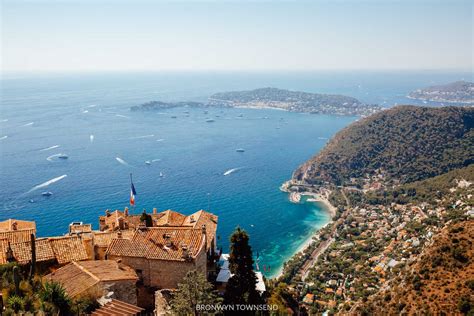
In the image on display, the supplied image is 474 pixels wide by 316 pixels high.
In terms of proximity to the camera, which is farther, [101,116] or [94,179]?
[101,116]

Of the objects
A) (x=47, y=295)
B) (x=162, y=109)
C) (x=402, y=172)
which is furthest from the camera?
(x=162, y=109)

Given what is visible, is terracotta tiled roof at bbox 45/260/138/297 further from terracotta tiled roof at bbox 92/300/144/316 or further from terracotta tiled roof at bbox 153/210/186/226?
terracotta tiled roof at bbox 153/210/186/226

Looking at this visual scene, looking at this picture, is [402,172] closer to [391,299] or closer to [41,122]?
[391,299]

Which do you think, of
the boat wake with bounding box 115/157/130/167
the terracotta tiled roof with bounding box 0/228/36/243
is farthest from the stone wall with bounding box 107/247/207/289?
the boat wake with bounding box 115/157/130/167

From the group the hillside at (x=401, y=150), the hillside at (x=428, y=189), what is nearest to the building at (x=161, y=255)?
the hillside at (x=428, y=189)

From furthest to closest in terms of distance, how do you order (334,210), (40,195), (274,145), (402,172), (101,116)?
(101,116)
(274,145)
(402,172)
(334,210)
(40,195)

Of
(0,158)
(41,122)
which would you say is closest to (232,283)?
(0,158)

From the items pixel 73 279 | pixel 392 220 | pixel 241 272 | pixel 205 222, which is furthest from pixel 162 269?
pixel 392 220

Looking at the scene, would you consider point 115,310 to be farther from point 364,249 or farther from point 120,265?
point 364,249
